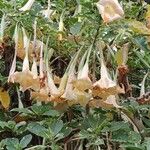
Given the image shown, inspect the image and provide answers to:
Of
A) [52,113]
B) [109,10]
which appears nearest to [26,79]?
[52,113]

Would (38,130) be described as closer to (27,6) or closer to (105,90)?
(105,90)

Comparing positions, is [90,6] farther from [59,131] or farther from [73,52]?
[59,131]

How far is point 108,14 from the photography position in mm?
918

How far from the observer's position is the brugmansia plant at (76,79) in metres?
0.96

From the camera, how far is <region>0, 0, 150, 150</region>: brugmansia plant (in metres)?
0.96

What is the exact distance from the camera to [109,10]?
914mm

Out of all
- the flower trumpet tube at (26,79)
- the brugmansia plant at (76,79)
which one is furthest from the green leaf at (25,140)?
the flower trumpet tube at (26,79)

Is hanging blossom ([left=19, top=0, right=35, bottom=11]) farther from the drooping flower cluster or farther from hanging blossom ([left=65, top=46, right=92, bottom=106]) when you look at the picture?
hanging blossom ([left=65, top=46, right=92, bottom=106])

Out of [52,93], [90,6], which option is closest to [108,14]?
[90,6]

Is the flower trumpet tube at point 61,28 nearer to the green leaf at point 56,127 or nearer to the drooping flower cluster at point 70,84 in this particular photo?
the drooping flower cluster at point 70,84

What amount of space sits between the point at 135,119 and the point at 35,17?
12.7 inches

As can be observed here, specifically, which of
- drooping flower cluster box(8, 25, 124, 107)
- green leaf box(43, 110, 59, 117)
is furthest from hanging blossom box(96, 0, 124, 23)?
green leaf box(43, 110, 59, 117)

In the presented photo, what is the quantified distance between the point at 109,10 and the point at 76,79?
175 millimetres

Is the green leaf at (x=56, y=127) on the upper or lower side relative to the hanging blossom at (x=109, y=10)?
lower
